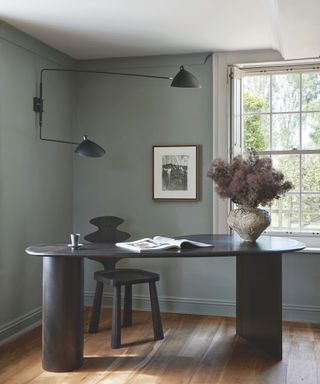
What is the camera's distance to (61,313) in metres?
3.01

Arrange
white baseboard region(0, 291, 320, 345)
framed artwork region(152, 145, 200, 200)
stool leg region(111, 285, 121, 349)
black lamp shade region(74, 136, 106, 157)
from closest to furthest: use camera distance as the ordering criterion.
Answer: stool leg region(111, 285, 121, 349), black lamp shade region(74, 136, 106, 157), white baseboard region(0, 291, 320, 345), framed artwork region(152, 145, 200, 200)

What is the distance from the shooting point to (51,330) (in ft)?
9.89

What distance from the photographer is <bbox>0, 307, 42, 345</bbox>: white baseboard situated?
3603 mm

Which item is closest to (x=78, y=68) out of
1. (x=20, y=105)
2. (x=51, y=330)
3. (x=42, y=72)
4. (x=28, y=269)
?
(x=42, y=72)

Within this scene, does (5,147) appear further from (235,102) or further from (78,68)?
(235,102)

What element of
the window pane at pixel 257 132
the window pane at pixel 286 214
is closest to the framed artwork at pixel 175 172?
the window pane at pixel 257 132

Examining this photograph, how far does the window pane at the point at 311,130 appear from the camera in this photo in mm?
4207

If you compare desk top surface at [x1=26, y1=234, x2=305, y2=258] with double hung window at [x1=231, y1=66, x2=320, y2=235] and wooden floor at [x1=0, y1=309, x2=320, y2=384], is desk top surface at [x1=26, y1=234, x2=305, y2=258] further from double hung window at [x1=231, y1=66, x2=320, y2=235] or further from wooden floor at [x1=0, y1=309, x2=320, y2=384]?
double hung window at [x1=231, y1=66, x2=320, y2=235]

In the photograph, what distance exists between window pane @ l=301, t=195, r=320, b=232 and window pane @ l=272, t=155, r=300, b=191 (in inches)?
5.3

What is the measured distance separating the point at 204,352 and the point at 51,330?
3.61 feet

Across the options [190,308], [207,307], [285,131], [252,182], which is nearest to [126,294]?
[190,308]

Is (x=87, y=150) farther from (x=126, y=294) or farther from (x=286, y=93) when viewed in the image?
(x=286, y=93)

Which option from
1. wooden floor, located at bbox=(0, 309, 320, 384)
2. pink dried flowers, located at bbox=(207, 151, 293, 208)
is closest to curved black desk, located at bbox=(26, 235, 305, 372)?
wooden floor, located at bbox=(0, 309, 320, 384)

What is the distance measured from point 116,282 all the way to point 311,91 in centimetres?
237
